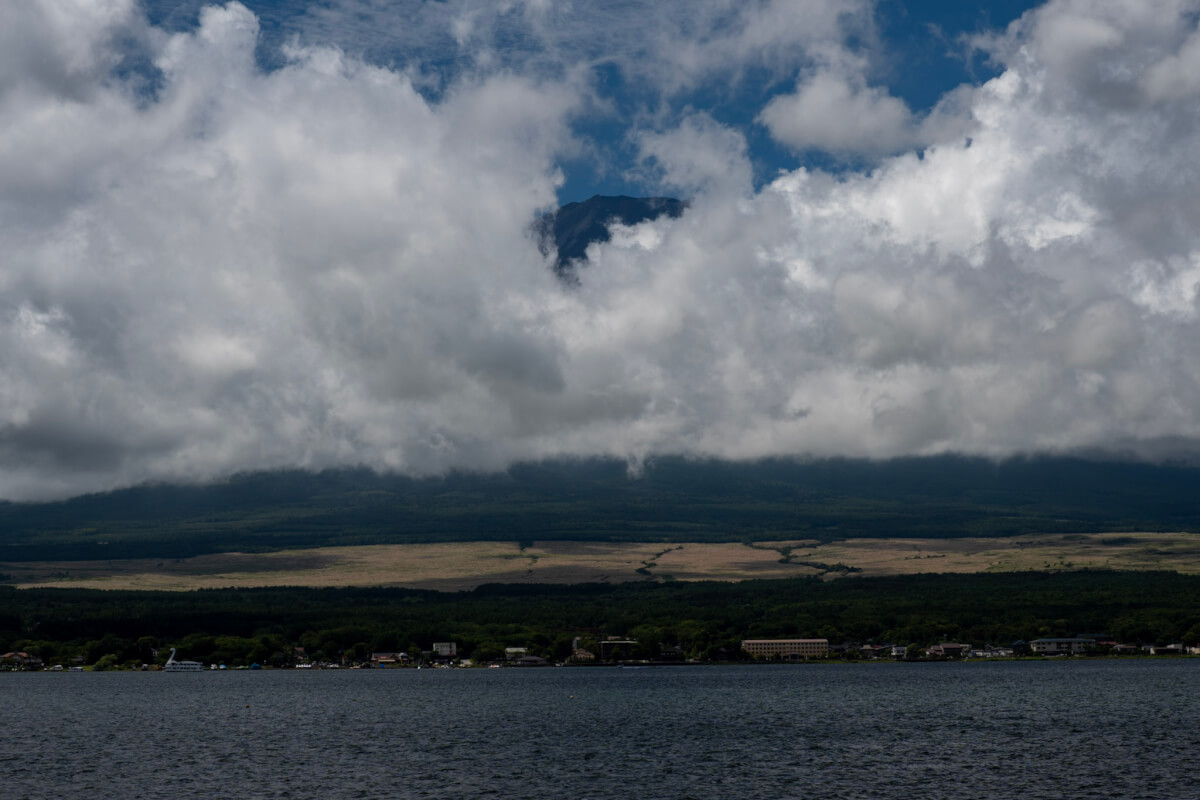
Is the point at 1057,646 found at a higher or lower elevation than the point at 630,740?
lower

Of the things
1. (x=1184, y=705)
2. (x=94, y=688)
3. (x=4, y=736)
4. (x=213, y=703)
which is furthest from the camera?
(x=94, y=688)

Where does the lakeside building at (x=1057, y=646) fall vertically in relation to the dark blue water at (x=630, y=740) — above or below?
below

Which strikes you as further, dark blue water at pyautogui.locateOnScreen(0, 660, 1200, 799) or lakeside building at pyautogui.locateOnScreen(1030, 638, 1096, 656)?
lakeside building at pyautogui.locateOnScreen(1030, 638, 1096, 656)

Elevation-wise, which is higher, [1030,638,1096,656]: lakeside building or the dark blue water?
the dark blue water

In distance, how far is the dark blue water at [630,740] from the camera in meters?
65.9

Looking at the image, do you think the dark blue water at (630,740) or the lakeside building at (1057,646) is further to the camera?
the lakeside building at (1057,646)

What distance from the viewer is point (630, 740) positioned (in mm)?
89375

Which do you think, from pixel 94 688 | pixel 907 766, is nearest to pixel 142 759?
pixel 907 766

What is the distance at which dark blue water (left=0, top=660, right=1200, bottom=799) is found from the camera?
65.9 metres

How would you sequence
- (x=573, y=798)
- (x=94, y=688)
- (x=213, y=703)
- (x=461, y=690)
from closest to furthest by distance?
(x=573, y=798)
(x=213, y=703)
(x=461, y=690)
(x=94, y=688)

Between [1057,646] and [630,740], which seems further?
[1057,646]

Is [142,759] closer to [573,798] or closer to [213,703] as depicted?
[573,798]

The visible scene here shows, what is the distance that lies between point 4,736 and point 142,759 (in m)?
23.2

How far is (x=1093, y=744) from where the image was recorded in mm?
79438
